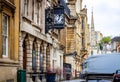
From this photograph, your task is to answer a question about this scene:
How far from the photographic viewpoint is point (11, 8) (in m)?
26.8

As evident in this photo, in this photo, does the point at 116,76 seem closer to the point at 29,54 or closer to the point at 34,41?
the point at 29,54

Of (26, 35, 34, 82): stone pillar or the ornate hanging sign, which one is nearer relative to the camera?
(26, 35, 34, 82): stone pillar

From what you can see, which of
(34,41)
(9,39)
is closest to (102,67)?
(9,39)

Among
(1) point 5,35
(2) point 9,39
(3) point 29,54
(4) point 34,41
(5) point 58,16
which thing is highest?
(5) point 58,16

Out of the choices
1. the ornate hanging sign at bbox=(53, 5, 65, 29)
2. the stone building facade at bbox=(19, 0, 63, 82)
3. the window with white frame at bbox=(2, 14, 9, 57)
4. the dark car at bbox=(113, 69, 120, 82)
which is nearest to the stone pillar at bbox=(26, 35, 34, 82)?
the stone building facade at bbox=(19, 0, 63, 82)

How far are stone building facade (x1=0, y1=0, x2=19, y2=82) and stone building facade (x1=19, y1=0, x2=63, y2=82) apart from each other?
1.39 metres

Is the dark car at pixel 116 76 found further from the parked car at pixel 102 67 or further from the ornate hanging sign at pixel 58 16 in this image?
the ornate hanging sign at pixel 58 16

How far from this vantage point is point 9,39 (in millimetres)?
26953

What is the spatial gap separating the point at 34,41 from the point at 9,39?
8.95m

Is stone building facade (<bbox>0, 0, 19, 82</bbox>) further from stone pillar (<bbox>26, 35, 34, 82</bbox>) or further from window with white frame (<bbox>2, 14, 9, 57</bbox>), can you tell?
stone pillar (<bbox>26, 35, 34, 82</bbox>)

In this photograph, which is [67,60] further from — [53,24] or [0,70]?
[0,70]

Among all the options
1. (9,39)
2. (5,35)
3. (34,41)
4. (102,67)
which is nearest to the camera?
(102,67)

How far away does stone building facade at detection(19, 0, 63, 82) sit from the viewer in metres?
30.9

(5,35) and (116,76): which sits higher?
(5,35)
